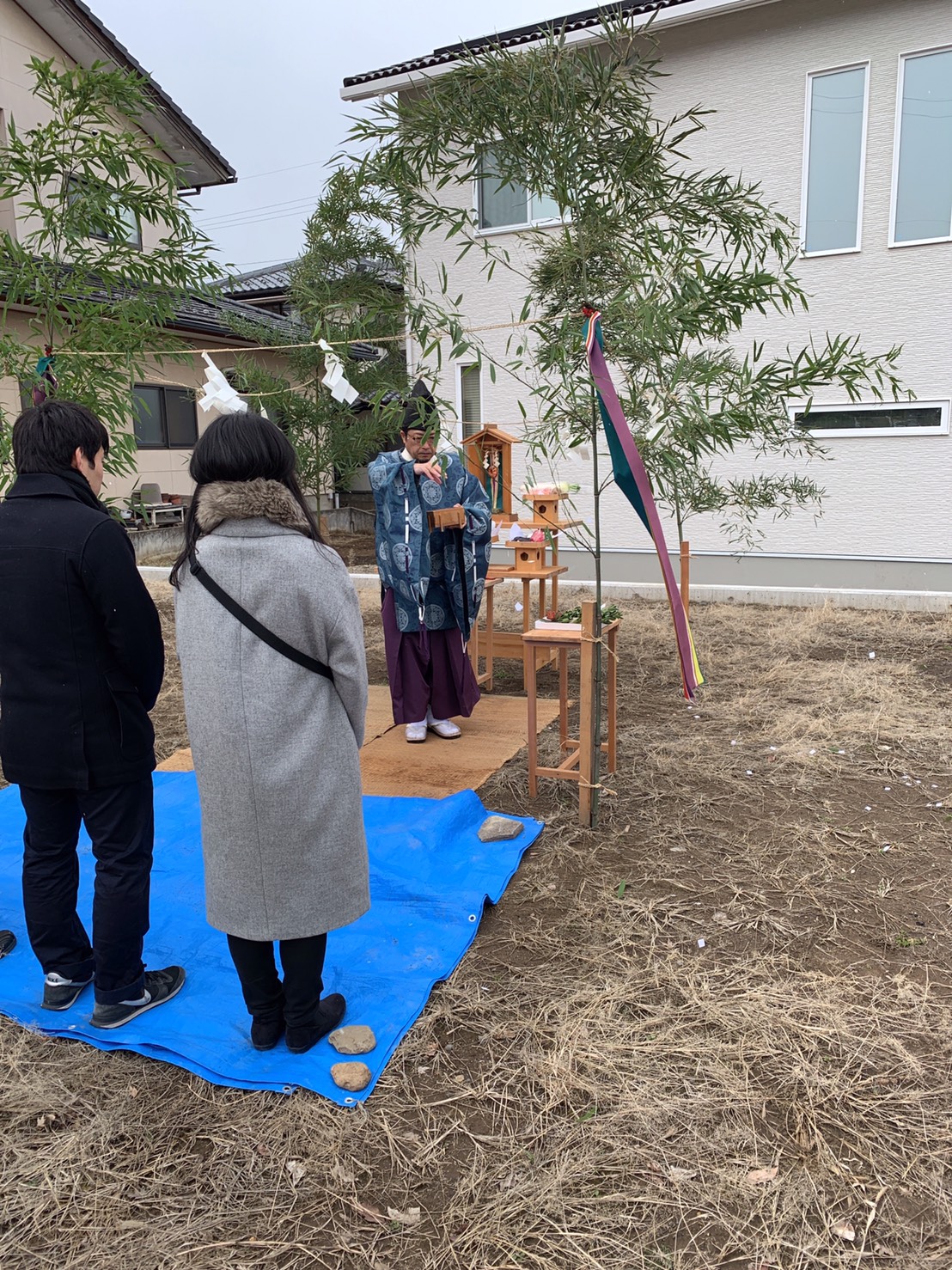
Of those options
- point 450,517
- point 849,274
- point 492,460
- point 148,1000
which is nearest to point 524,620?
point 492,460

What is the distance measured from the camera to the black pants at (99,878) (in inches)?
89.4

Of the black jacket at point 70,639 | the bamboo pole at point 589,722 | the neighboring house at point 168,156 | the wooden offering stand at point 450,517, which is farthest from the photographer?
the neighboring house at point 168,156

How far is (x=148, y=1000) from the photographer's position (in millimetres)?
2455

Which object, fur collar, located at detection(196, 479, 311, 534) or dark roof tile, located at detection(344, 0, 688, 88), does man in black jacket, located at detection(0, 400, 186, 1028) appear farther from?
dark roof tile, located at detection(344, 0, 688, 88)

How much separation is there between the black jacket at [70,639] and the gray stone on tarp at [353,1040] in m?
0.85

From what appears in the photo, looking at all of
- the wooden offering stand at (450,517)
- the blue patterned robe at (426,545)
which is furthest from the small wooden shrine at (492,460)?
the wooden offering stand at (450,517)

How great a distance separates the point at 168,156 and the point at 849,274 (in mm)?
7265

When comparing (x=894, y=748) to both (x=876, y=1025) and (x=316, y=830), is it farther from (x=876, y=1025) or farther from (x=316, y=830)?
(x=316, y=830)

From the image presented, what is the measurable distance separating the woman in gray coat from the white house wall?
7.28 m

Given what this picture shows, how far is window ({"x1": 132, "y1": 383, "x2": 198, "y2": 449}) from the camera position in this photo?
11.9 m

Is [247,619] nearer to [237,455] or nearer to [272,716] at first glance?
[272,716]

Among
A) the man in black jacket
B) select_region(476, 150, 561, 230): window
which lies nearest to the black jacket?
the man in black jacket

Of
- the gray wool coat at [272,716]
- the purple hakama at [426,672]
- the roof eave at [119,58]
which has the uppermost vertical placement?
the roof eave at [119,58]

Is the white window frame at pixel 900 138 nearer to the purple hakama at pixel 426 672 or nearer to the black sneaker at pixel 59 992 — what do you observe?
the purple hakama at pixel 426 672
